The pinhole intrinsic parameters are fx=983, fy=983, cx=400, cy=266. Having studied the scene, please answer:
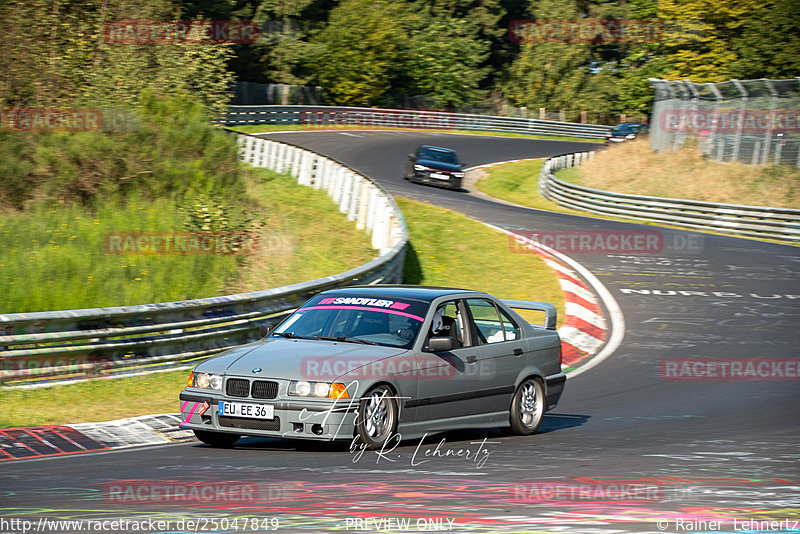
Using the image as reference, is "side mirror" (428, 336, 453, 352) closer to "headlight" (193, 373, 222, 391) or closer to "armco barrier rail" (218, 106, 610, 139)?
"headlight" (193, 373, 222, 391)

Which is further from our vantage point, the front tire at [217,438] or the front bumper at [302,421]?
the front tire at [217,438]

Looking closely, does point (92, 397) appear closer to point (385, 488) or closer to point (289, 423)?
point (289, 423)

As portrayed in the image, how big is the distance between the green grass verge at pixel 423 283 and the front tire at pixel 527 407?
11.1ft

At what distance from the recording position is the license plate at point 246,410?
24.6 feet

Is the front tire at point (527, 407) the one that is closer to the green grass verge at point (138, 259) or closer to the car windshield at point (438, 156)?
the green grass verge at point (138, 259)

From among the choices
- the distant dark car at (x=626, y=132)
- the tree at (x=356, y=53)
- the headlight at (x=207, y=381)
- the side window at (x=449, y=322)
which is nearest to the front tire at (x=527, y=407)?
the side window at (x=449, y=322)

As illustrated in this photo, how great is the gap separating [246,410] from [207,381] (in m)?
0.49

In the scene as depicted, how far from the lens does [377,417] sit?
7734mm

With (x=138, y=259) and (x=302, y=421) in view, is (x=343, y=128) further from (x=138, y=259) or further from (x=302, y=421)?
(x=302, y=421)

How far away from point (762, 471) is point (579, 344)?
7897 millimetres

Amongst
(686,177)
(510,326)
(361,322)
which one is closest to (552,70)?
(686,177)

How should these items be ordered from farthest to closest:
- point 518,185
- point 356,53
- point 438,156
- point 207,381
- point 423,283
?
1. point 356,53
2. point 518,185
3. point 438,156
4. point 423,283
5. point 207,381

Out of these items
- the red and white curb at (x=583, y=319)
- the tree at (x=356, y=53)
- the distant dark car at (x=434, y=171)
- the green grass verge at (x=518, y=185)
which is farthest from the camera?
the tree at (x=356, y=53)

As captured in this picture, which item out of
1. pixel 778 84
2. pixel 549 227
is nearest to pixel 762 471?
pixel 549 227
